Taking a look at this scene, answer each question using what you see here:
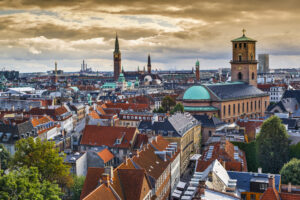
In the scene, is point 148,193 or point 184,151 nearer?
point 148,193

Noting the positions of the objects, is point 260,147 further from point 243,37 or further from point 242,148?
point 243,37

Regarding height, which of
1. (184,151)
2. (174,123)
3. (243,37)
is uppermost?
(243,37)

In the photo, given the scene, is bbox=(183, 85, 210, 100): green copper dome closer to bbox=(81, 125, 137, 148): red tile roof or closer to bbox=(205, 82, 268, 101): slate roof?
bbox=(205, 82, 268, 101): slate roof

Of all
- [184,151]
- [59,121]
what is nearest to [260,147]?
[184,151]

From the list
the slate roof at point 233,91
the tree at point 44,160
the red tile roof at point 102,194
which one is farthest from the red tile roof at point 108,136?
the slate roof at point 233,91

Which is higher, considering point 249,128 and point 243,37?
point 243,37

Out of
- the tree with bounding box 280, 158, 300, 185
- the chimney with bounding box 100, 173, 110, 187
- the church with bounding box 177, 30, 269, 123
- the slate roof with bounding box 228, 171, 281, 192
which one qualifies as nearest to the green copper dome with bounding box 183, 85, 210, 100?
the church with bounding box 177, 30, 269, 123

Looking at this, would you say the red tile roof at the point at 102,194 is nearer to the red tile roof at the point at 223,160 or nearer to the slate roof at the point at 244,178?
the slate roof at the point at 244,178
